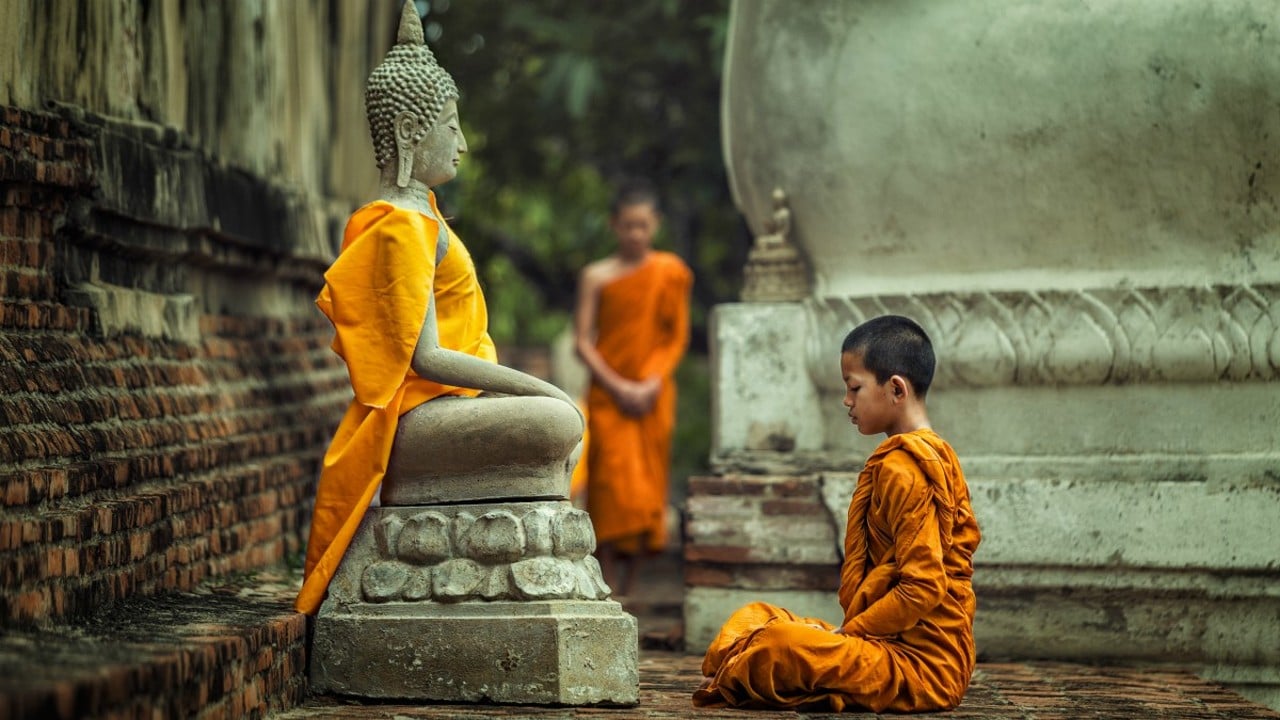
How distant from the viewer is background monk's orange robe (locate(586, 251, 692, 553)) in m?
8.25

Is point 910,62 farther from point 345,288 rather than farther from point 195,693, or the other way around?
point 195,693

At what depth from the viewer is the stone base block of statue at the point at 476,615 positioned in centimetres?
414

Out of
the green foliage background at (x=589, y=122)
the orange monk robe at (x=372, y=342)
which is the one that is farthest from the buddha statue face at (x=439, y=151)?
the green foliage background at (x=589, y=122)

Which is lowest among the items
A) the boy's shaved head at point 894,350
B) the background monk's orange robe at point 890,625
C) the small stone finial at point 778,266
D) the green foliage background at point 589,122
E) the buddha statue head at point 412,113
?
the background monk's orange robe at point 890,625

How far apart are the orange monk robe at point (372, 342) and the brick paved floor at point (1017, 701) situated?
45 centimetres

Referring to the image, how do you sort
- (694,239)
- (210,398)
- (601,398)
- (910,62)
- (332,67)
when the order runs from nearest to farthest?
(210,398) → (910,62) → (332,67) → (601,398) → (694,239)

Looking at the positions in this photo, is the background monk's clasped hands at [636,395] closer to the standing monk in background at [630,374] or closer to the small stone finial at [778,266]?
the standing monk in background at [630,374]

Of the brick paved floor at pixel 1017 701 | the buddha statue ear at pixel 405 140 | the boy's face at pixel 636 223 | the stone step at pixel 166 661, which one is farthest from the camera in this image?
the boy's face at pixel 636 223

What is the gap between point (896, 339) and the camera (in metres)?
4.30

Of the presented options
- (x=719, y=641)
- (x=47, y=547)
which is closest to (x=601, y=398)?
(x=719, y=641)

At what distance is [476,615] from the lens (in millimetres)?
4176

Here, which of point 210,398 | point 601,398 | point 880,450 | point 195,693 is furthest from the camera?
point 601,398

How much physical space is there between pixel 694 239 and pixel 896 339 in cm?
738

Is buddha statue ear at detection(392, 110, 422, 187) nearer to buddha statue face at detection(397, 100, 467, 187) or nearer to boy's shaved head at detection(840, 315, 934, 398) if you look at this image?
buddha statue face at detection(397, 100, 467, 187)
